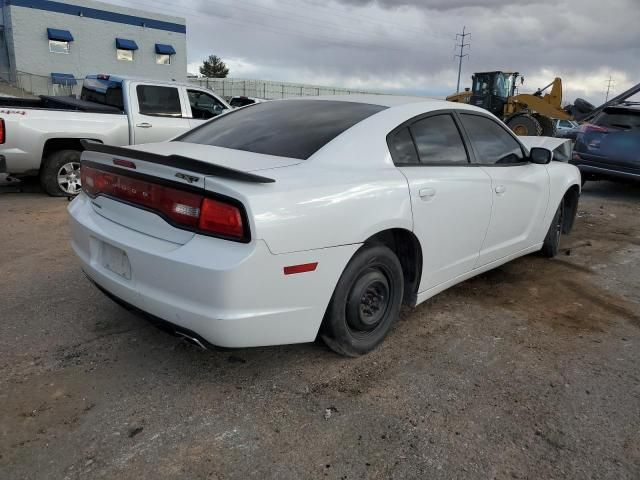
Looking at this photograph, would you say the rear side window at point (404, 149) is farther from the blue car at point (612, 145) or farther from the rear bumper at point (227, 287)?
the blue car at point (612, 145)

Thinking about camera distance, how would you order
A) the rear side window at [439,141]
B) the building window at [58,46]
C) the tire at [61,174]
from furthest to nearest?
the building window at [58,46] → the tire at [61,174] → the rear side window at [439,141]

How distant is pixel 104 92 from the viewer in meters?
8.38

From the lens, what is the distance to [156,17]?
33094mm

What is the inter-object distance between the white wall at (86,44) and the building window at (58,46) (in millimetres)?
210

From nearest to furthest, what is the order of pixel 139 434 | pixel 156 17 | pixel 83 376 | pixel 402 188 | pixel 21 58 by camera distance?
pixel 139 434, pixel 83 376, pixel 402 188, pixel 21 58, pixel 156 17

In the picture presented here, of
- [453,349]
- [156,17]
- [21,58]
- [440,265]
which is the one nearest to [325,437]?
[453,349]

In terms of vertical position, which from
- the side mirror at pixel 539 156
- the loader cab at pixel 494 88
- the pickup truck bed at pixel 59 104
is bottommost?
the side mirror at pixel 539 156

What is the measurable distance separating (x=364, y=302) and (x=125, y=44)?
3303cm

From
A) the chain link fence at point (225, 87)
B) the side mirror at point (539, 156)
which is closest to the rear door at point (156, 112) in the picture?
the side mirror at point (539, 156)

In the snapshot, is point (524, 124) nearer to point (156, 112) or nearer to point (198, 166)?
point (156, 112)

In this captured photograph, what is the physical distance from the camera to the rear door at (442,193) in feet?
10.6

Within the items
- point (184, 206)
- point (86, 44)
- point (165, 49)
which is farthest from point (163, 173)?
point (165, 49)

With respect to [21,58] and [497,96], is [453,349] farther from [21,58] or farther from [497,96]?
[21,58]

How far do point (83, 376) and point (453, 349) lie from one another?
7.27 ft
